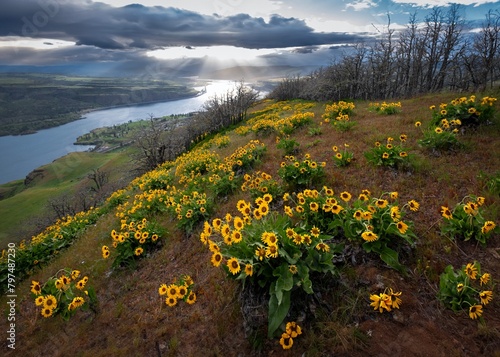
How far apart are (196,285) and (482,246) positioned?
5040mm

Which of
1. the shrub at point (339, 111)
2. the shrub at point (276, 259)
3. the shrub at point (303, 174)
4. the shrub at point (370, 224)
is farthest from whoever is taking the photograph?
the shrub at point (339, 111)

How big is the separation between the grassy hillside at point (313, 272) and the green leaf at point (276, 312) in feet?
0.55

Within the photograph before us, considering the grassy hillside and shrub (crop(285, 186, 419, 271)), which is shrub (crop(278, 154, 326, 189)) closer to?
the grassy hillside

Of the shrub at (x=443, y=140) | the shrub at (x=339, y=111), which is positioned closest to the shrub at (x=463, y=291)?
Result: the shrub at (x=443, y=140)

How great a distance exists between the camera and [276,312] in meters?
3.23

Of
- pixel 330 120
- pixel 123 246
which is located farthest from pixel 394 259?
pixel 330 120

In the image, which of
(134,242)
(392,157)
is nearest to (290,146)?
(392,157)

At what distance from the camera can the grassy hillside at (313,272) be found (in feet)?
10.6

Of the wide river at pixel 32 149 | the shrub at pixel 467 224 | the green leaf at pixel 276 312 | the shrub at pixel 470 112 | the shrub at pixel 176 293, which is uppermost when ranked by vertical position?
the shrub at pixel 470 112

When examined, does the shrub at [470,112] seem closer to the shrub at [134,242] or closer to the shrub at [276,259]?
the shrub at [276,259]

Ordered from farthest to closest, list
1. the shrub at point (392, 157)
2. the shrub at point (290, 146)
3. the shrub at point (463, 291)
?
the shrub at point (290, 146)
the shrub at point (392, 157)
the shrub at point (463, 291)

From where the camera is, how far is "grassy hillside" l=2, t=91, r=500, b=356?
3.22 m

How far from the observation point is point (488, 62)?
3334 cm

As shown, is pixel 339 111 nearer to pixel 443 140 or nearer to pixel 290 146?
pixel 290 146
